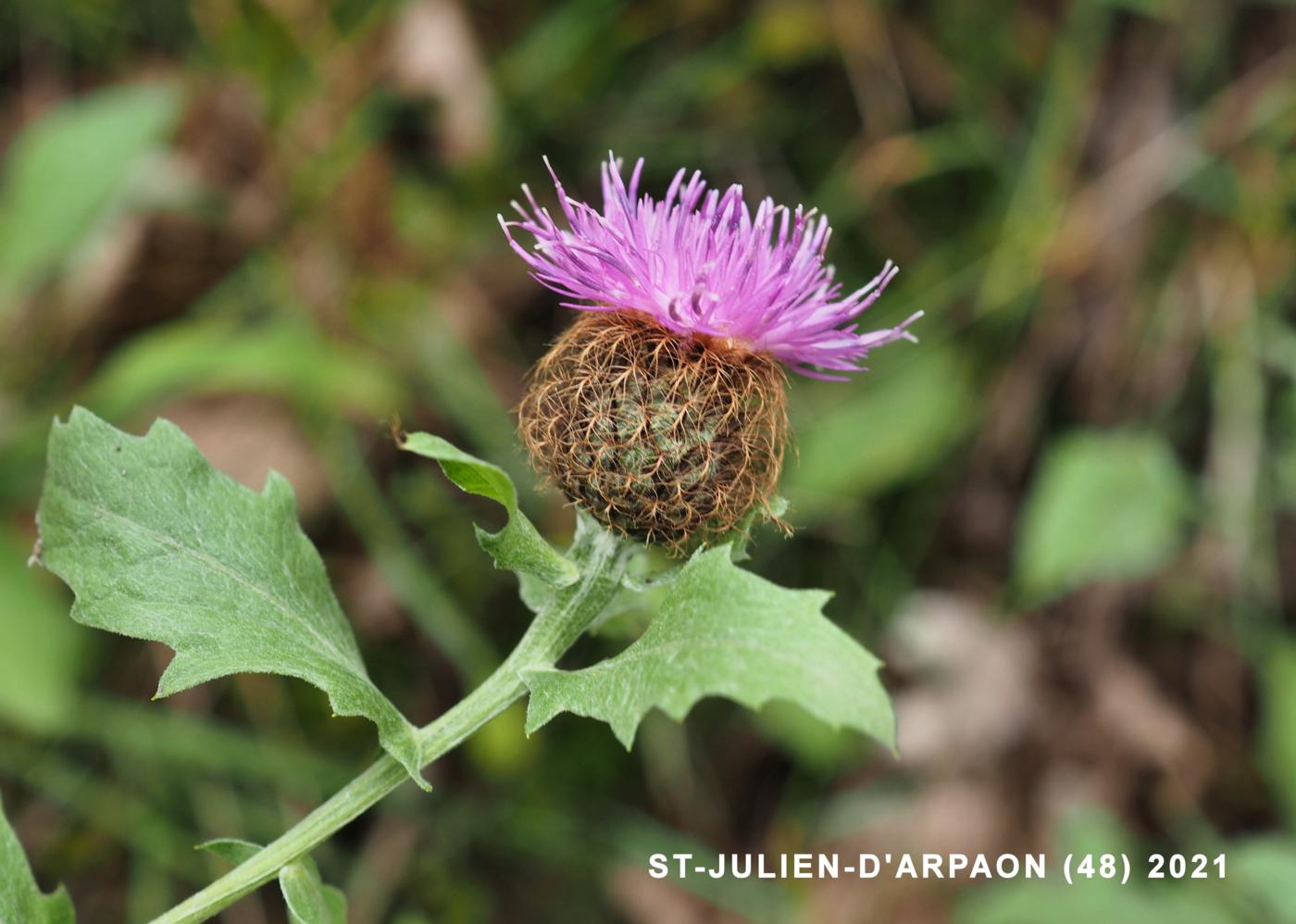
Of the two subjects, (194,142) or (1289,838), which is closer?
(1289,838)

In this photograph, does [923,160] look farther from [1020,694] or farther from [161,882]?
[161,882]

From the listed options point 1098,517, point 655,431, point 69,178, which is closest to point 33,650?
point 69,178

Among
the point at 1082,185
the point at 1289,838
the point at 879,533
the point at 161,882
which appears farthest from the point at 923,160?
the point at 161,882

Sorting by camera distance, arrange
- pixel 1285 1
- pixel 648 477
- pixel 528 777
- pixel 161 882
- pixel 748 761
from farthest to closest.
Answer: pixel 1285 1 → pixel 748 761 → pixel 528 777 → pixel 161 882 → pixel 648 477

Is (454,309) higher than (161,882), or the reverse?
(454,309)

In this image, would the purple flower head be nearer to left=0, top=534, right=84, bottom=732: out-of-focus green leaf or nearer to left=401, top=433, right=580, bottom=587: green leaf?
left=401, top=433, right=580, bottom=587: green leaf

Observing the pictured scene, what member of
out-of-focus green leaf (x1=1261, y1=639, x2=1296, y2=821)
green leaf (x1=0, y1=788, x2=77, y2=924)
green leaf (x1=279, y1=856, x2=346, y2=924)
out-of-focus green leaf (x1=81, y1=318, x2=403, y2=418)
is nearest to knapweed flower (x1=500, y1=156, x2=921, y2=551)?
green leaf (x1=279, y1=856, x2=346, y2=924)
